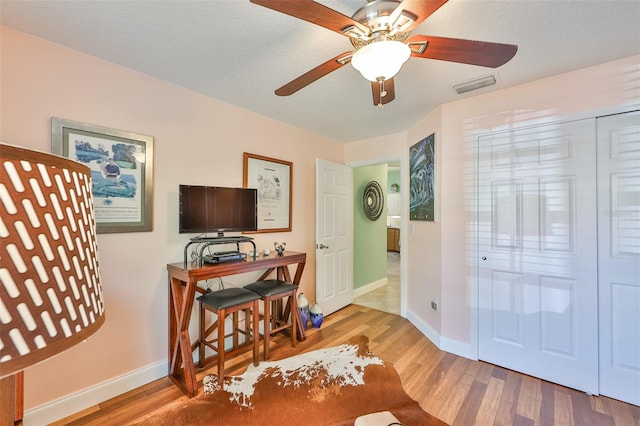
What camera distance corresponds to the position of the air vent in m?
2.15

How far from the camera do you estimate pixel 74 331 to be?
1.36ft

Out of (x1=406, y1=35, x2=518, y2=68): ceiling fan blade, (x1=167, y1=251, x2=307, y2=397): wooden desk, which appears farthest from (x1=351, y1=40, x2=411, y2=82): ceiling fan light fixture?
(x1=167, y1=251, x2=307, y2=397): wooden desk

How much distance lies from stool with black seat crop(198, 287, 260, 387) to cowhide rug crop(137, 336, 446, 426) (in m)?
0.91

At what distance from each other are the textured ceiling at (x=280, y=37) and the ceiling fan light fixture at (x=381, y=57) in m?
0.46

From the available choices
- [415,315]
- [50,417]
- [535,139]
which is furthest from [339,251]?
[50,417]

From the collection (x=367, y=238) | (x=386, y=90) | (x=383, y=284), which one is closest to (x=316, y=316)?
(x=367, y=238)

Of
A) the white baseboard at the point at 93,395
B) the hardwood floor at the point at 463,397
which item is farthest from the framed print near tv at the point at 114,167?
the hardwood floor at the point at 463,397

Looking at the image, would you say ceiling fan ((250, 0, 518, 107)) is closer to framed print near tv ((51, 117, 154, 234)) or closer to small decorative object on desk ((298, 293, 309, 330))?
framed print near tv ((51, 117, 154, 234))

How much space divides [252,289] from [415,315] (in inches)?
78.0

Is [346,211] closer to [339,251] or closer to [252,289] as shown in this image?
[339,251]

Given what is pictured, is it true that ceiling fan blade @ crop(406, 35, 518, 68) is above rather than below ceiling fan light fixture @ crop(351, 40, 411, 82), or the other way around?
above

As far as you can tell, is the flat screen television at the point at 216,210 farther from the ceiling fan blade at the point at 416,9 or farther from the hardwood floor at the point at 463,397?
the ceiling fan blade at the point at 416,9

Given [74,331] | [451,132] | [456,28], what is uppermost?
[456,28]

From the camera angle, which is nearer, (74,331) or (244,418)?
(74,331)
